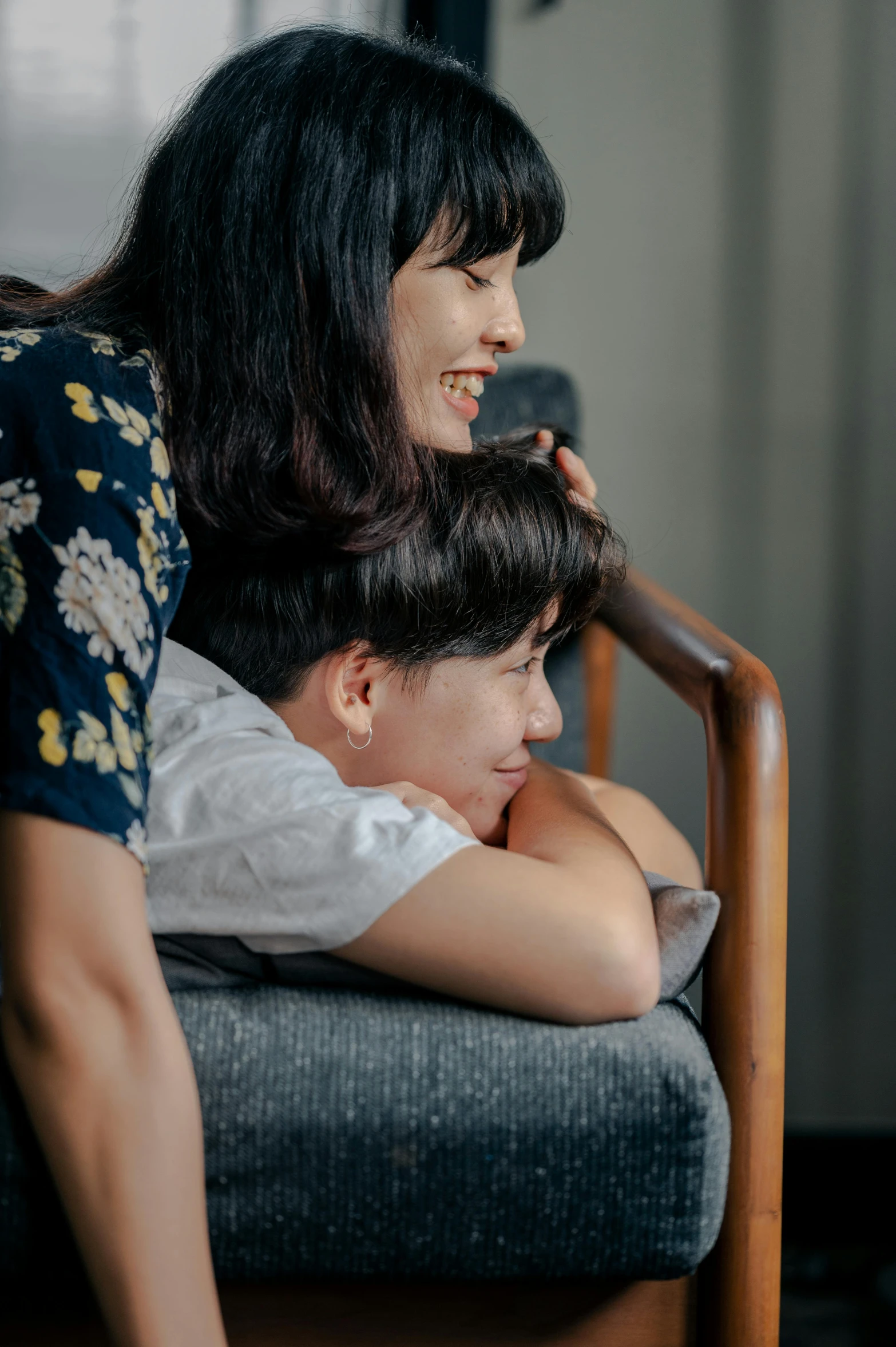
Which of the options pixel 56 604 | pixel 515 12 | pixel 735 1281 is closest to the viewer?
pixel 56 604

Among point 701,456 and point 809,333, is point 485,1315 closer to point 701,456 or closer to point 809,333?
point 701,456

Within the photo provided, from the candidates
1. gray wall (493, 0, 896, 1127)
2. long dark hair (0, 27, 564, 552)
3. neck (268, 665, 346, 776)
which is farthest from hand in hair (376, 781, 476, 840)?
gray wall (493, 0, 896, 1127)

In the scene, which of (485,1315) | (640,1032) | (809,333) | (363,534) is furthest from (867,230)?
(485,1315)

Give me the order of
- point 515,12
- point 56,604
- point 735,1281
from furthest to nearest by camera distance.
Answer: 1. point 515,12
2. point 735,1281
3. point 56,604

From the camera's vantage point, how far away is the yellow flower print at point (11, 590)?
576mm

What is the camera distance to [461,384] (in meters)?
0.92

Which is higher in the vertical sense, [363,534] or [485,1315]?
[363,534]

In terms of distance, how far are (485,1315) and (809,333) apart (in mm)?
1278

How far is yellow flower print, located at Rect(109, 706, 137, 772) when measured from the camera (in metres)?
0.57

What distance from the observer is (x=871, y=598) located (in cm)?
154

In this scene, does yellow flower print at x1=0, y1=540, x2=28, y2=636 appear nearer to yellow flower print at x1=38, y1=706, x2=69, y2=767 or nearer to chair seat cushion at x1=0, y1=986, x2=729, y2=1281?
yellow flower print at x1=38, y1=706, x2=69, y2=767

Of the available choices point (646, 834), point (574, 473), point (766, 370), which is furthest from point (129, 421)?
point (766, 370)

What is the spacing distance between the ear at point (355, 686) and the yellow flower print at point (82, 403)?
26cm

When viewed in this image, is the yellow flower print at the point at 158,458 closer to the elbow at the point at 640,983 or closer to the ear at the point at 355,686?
the ear at the point at 355,686
